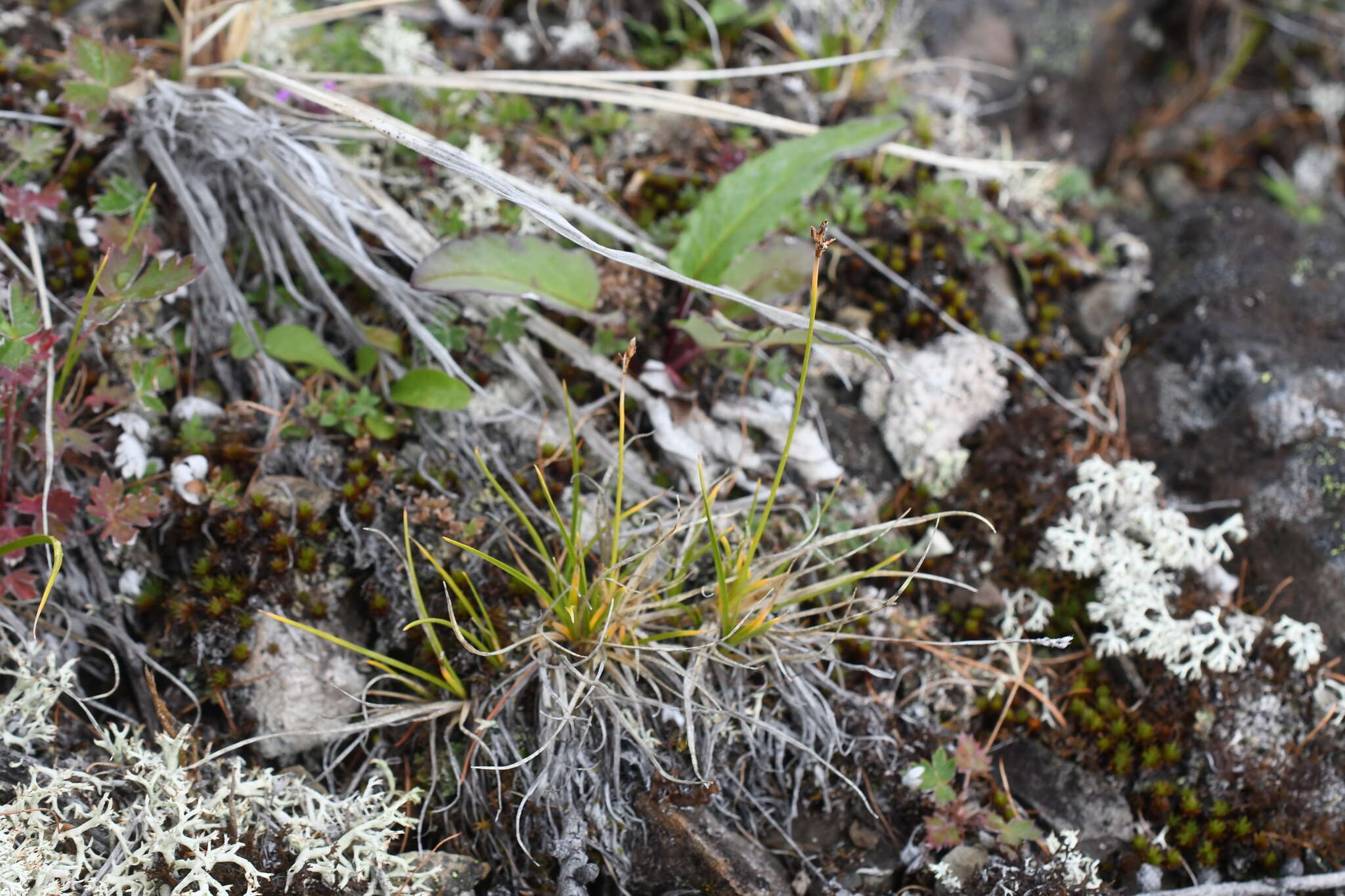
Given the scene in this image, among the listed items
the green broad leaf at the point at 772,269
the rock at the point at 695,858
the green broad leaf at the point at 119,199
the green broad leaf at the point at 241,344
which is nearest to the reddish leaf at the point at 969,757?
the rock at the point at 695,858

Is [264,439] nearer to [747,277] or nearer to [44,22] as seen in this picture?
[747,277]

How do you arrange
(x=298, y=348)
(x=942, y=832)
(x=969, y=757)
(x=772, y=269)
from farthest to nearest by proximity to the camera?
(x=772, y=269), (x=298, y=348), (x=969, y=757), (x=942, y=832)

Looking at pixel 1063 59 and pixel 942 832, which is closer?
pixel 942 832

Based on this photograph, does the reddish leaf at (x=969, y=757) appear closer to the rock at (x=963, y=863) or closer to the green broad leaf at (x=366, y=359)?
the rock at (x=963, y=863)

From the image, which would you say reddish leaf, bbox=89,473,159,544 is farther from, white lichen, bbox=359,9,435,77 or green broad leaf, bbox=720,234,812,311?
→ white lichen, bbox=359,9,435,77

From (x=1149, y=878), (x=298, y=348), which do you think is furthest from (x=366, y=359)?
(x=1149, y=878)

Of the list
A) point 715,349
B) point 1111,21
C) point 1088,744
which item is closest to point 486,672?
point 715,349

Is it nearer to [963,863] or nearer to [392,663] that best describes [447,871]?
[392,663]
